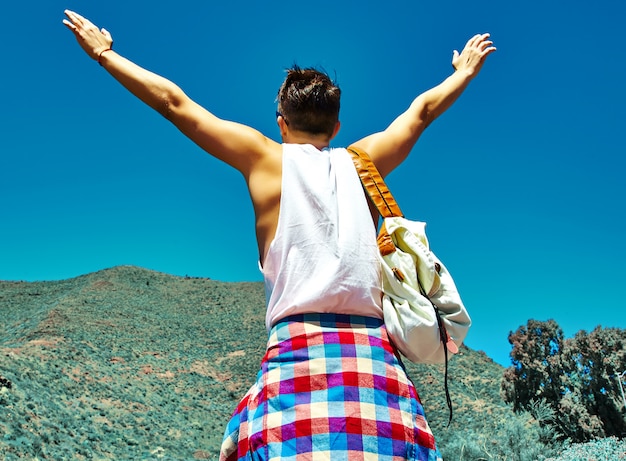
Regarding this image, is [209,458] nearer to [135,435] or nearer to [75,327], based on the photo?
[135,435]

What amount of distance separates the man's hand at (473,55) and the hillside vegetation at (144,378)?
568 centimetres

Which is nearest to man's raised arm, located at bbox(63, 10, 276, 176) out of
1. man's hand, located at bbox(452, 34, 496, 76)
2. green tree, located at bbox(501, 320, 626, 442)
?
man's hand, located at bbox(452, 34, 496, 76)

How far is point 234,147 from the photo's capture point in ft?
6.56

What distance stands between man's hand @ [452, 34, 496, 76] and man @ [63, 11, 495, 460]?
58 cm

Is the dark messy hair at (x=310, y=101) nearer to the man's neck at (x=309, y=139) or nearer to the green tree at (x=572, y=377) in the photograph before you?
the man's neck at (x=309, y=139)

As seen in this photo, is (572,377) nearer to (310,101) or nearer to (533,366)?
(533,366)

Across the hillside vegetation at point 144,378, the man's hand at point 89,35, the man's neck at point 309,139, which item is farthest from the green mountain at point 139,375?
the man's hand at point 89,35

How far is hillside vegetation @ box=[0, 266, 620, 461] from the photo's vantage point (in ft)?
26.0

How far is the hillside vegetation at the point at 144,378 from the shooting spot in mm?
7918

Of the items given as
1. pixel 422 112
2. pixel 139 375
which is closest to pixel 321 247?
pixel 422 112

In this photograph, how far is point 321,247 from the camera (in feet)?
6.05

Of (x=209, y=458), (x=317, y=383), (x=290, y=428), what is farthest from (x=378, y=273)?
(x=209, y=458)

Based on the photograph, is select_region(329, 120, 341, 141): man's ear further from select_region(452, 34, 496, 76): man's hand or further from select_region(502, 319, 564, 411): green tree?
select_region(502, 319, 564, 411): green tree

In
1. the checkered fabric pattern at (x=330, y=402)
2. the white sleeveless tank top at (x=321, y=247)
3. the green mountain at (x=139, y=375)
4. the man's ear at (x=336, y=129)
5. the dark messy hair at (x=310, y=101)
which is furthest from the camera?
the green mountain at (x=139, y=375)
